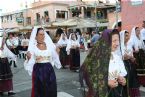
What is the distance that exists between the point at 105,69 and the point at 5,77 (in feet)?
17.2

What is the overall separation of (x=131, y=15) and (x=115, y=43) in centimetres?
1364

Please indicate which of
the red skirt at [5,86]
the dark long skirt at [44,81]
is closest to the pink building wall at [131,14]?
the red skirt at [5,86]

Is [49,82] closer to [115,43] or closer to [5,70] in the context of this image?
[115,43]

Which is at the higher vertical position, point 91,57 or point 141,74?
point 91,57

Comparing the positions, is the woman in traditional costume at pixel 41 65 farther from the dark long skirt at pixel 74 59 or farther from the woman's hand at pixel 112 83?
the dark long skirt at pixel 74 59

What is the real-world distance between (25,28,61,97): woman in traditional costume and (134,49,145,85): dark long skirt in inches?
132

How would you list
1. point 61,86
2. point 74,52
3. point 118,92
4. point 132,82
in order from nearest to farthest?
point 118,92 → point 132,82 → point 61,86 → point 74,52

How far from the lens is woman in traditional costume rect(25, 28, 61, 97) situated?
278 inches

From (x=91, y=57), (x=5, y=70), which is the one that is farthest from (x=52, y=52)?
(x=5, y=70)

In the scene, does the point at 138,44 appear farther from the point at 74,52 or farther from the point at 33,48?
the point at 74,52

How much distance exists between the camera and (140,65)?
10.0 meters

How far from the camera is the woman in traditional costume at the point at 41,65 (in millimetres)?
7059

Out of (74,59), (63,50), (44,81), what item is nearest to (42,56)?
(44,81)

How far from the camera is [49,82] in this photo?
23.2 ft
